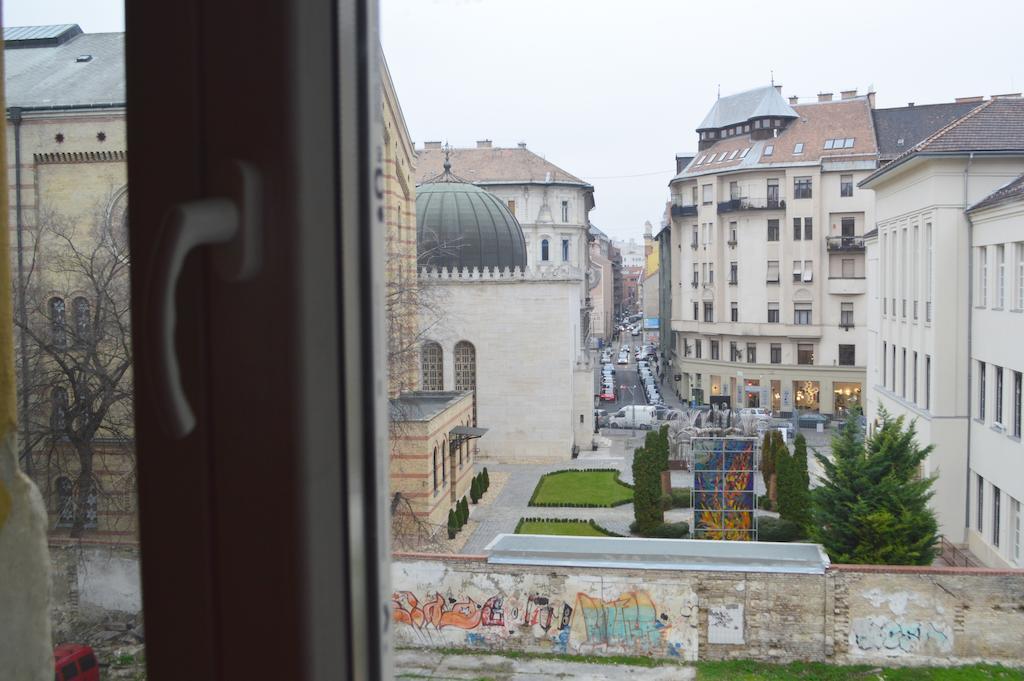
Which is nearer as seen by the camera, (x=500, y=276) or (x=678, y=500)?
(x=678, y=500)

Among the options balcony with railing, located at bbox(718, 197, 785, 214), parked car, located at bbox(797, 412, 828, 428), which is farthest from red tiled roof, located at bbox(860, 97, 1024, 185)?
balcony with railing, located at bbox(718, 197, 785, 214)

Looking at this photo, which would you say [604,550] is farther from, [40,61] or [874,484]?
[40,61]

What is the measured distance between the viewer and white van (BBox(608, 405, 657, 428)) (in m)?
25.4

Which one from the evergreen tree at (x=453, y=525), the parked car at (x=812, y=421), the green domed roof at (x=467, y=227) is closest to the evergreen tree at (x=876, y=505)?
the evergreen tree at (x=453, y=525)

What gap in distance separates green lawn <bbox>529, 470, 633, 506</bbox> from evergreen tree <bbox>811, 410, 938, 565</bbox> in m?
6.42

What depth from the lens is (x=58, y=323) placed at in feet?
4.58

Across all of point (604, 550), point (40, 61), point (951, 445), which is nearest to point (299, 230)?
point (40, 61)

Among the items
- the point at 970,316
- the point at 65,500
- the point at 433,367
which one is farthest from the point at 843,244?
the point at 65,500

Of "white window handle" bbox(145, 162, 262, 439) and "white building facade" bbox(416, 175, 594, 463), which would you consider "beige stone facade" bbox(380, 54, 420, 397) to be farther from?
"white window handle" bbox(145, 162, 262, 439)

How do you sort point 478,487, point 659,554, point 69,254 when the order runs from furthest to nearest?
point 478,487, point 659,554, point 69,254

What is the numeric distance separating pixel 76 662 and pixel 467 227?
2161cm

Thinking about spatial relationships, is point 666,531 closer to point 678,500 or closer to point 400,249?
point 678,500

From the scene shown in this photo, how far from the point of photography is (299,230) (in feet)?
2.42

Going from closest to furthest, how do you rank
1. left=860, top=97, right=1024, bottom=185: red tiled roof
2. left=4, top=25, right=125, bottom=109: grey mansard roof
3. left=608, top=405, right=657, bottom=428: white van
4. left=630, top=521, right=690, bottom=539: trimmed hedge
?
left=4, top=25, right=125, bottom=109: grey mansard roof
left=860, top=97, right=1024, bottom=185: red tiled roof
left=630, top=521, right=690, bottom=539: trimmed hedge
left=608, top=405, right=657, bottom=428: white van
